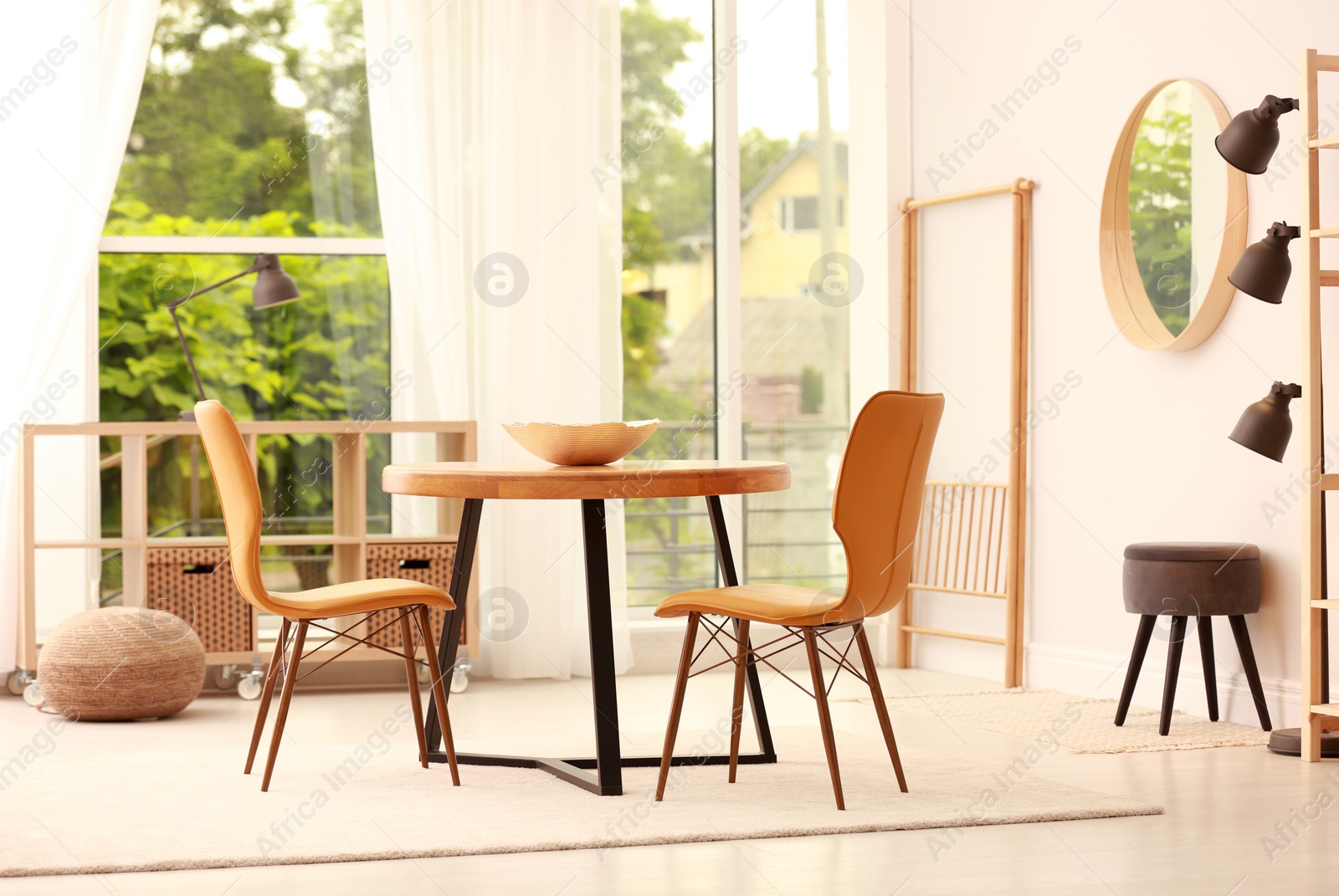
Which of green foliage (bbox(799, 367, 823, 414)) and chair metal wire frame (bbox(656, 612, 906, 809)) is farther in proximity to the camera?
green foliage (bbox(799, 367, 823, 414))

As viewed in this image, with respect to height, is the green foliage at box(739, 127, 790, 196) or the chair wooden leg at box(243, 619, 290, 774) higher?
the green foliage at box(739, 127, 790, 196)

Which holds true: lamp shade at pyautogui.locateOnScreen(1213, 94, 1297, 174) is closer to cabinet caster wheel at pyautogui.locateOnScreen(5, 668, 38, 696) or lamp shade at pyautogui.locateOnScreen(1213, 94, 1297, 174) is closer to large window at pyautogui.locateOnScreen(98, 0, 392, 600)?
large window at pyautogui.locateOnScreen(98, 0, 392, 600)

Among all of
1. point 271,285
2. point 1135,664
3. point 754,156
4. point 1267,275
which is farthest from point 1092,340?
point 271,285

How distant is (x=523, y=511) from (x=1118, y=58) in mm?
2423

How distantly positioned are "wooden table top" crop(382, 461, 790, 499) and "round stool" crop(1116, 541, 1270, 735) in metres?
1.26

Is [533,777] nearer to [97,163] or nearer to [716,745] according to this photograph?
[716,745]

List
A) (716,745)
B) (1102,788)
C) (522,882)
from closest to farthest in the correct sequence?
(522,882) < (1102,788) < (716,745)

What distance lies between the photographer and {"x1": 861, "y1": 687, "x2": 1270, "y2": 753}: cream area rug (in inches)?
147

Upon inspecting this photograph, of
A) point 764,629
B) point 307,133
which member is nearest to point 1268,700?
point 764,629

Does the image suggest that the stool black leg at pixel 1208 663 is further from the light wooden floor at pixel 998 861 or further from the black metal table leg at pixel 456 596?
the black metal table leg at pixel 456 596

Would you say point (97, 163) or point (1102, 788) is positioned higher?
point (97, 163)

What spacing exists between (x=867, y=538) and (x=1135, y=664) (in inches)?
57.9

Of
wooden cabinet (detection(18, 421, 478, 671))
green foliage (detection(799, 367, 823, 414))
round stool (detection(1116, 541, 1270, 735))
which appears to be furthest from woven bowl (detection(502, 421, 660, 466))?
green foliage (detection(799, 367, 823, 414))

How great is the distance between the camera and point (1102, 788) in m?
3.23
